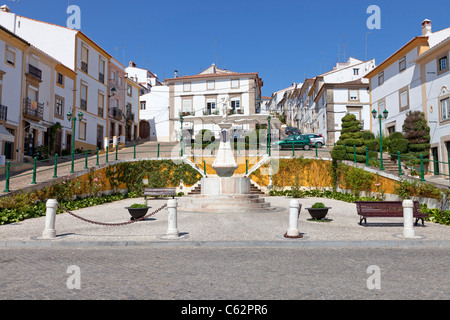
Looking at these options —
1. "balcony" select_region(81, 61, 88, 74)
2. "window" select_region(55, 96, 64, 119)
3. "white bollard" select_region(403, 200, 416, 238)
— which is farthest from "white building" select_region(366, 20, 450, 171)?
"window" select_region(55, 96, 64, 119)

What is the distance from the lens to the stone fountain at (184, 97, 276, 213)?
45.7 ft

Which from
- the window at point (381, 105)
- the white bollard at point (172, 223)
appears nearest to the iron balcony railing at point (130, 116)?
the window at point (381, 105)

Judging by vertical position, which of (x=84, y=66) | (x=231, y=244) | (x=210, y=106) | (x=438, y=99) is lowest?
(x=231, y=244)

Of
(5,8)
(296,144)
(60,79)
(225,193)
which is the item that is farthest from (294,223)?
(5,8)

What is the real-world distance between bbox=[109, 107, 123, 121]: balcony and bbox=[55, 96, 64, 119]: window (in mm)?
9693

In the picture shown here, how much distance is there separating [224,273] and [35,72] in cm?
2600

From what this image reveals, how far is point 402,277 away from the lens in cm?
489

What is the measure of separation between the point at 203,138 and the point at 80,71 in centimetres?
1641

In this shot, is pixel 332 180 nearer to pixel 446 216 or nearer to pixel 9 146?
pixel 446 216

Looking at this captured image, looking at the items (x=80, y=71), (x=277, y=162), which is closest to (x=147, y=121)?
(x=80, y=71)

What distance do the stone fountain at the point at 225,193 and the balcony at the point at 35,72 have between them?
16369 mm

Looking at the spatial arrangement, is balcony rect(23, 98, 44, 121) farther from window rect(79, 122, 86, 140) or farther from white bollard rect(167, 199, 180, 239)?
white bollard rect(167, 199, 180, 239)

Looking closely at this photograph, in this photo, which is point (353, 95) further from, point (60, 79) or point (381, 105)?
point (60, 79)

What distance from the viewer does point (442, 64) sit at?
2297 centimetres
